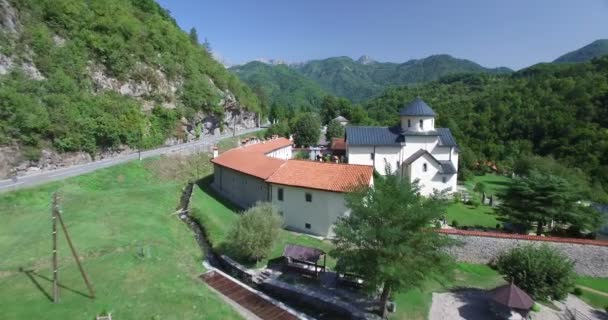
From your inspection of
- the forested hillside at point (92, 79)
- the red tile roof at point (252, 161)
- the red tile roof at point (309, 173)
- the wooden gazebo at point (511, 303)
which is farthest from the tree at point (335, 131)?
the wooden gazebo at point (511, 303)

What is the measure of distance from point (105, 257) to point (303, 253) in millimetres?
10082

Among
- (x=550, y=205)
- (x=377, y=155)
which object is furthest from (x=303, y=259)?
(x=377, y=155)

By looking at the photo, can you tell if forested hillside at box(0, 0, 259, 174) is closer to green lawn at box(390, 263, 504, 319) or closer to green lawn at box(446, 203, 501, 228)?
green lawn at box(390, 263, 504, 319)

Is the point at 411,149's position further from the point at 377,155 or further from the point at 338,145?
the point at 338,145

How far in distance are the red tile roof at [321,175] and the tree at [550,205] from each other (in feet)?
43.0

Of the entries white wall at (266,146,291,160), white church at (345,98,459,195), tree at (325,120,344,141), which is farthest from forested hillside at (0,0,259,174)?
white church at (345,98,459,195)

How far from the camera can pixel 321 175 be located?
25.5m

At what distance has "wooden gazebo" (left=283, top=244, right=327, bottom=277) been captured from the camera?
61.2 feet

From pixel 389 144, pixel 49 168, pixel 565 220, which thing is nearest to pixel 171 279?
pixel 49 168

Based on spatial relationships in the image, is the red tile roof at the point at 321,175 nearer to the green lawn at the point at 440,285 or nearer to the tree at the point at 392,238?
the tree at the point at 392,238

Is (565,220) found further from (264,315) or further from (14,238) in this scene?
(14,238)

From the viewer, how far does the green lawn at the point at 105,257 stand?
13281 millimetres

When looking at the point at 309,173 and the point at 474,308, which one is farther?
the point at 309,173

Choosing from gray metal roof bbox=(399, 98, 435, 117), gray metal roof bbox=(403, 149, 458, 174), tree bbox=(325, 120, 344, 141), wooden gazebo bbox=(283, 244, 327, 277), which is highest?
gray metal roof bbox=(399, 98, 435, 117)
